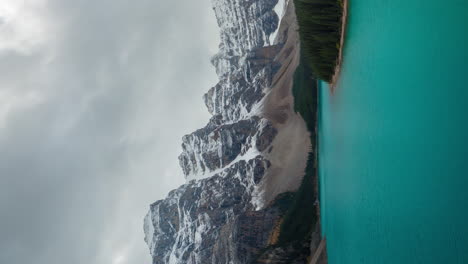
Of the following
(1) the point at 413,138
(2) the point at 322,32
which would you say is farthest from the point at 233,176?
(1) the point at 413,138

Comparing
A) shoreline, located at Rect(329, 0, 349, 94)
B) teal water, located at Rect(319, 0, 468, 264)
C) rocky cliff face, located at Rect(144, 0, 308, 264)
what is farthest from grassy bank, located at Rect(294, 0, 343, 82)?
rocky cliff face, located at Rect(144, 0, 308, 264)

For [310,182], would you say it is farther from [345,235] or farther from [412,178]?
[412,178]

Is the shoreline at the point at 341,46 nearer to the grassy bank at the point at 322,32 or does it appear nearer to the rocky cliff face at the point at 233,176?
the grassy bank at the point at 322,32

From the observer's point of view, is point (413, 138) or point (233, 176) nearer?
point (413, 138)

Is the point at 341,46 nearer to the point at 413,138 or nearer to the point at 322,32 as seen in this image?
the point at 322,32

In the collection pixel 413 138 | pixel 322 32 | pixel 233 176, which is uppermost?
pixel 322 32

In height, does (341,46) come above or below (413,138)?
above

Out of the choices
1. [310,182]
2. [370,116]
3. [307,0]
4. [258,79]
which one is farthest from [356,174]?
[258,79]
